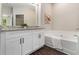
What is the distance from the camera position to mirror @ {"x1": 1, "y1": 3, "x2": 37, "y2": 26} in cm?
156

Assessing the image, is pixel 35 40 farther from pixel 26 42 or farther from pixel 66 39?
pixel 66 39

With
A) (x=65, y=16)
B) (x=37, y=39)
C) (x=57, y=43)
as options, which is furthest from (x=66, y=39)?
(x=37, y=39)

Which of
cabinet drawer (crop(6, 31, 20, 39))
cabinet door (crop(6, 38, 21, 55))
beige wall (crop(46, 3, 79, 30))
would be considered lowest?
cabinet door (crop(6, 38, 21, 55))

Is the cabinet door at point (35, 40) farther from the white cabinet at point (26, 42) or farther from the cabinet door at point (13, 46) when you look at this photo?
the cabinet door at point (13, 46)

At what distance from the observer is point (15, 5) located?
157 cm

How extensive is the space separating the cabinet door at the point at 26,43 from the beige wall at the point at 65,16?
A: 38cm

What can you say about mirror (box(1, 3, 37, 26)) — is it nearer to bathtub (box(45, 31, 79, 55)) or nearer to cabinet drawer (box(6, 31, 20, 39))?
cabinet drawer (box(6, 31, 20, 39))

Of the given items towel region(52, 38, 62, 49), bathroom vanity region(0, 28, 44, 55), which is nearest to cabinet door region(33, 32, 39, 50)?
bathroom vanity region(0, 28, 44, 55)

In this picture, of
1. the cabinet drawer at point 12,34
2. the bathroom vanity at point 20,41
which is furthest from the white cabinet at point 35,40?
the cabinet drawer at point 12,34

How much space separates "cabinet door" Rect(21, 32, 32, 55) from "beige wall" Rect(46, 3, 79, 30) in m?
0.38

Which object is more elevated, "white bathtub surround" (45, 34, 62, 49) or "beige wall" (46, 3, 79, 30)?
"beige wall" (46, 3, 79, 30)

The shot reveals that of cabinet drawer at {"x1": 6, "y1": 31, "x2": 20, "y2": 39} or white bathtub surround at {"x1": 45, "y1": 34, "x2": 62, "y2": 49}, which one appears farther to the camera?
white bathtub surround at {"x1": 45, "y1": 34, "x2": 62, "y2": 49}
